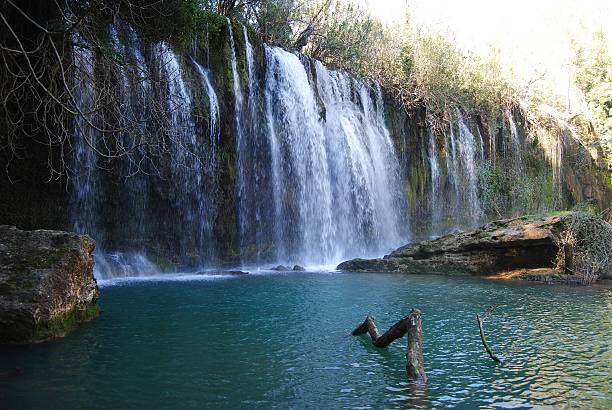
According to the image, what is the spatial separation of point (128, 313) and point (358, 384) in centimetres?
450

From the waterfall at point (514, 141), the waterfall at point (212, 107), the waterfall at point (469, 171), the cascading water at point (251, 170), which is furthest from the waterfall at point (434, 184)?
the waterfall at point (212, 107)

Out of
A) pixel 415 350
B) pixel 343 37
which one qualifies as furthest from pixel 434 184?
pixel 415 350

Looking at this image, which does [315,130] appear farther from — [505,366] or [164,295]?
[505,366]

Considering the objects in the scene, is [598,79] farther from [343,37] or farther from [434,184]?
[343,37]

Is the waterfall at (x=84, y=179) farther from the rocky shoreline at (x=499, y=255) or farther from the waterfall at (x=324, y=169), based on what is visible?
the rocky shoreline at (x=499, y=255)

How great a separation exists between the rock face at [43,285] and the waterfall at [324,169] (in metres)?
10.9

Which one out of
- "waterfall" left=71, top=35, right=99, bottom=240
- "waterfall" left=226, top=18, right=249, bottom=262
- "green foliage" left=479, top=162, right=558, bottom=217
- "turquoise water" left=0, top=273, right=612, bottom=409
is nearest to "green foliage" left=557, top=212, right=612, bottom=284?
"turquoise water" left=0, top=273, right=612, bottom=409

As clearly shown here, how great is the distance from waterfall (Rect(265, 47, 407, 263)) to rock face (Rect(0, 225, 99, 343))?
1086 cm

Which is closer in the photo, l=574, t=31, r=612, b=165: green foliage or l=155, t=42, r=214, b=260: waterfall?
l=155, t=42, r=214, b=260: waterfall

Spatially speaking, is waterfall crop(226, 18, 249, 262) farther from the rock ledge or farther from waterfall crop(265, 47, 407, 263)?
the rock ledge

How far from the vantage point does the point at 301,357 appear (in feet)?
20.1

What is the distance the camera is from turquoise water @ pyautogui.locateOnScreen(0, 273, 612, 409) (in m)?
4.78

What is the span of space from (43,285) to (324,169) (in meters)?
13.7

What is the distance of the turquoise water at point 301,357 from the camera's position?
15.7ft
